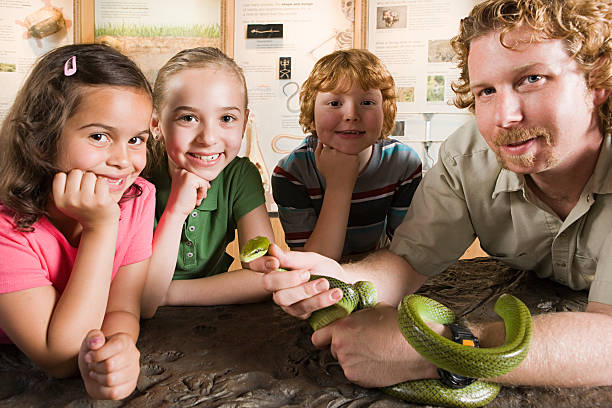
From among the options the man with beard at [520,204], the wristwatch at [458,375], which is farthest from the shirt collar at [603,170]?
the wristwatch at [458,375]

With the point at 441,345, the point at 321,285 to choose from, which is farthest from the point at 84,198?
the point at 441,345

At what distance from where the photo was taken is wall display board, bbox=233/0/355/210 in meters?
5.26

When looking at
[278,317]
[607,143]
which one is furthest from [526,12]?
[278,317]

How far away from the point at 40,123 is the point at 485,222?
1637 mm

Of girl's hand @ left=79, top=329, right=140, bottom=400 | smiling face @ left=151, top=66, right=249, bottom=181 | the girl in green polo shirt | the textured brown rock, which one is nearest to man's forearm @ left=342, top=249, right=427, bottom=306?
the textured brown rock

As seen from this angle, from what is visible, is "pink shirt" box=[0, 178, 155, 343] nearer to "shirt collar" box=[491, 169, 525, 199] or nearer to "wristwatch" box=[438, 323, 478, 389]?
"wristwatch" box=[438, 323, 478, 389]

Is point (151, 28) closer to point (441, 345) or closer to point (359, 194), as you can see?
point (359, 194)

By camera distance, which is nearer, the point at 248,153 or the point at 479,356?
the point at 479,356

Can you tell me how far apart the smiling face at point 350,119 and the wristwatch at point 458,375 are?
125cm

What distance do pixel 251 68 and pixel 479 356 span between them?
4661mm

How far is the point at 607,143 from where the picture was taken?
1776 millimetres

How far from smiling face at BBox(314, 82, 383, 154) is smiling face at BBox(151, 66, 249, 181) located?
1.82 ft

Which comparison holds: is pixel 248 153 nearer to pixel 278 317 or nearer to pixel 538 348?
pixel 278 317

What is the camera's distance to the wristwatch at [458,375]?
124 cm
